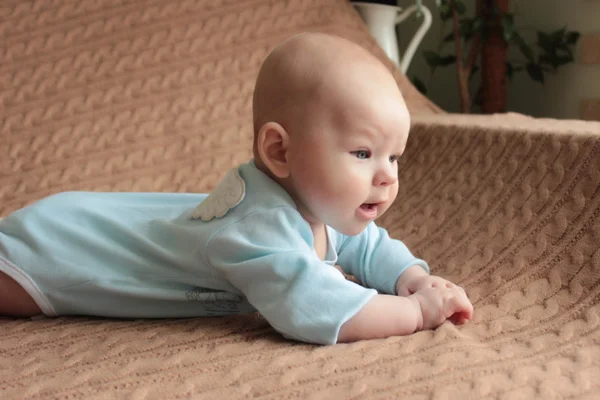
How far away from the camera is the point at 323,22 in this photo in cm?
152

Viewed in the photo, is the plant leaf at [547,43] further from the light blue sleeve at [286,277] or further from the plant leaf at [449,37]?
the light blue sleeve at [286,277]

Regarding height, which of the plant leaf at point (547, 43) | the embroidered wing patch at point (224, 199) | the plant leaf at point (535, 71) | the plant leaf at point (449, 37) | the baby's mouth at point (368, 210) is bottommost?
the plant leaf at point (535, 71)

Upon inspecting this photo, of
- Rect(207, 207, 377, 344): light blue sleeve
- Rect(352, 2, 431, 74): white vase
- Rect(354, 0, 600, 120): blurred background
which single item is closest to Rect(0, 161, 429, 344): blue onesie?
Rect(207, 207, 377, 344): light blue sleeve

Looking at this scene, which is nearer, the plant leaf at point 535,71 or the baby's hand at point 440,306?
the baby's hand at point 440,306

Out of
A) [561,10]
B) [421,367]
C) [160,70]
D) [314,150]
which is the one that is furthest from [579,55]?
[421,367]

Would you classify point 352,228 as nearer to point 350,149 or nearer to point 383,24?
point 350,149

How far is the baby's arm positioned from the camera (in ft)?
2.47

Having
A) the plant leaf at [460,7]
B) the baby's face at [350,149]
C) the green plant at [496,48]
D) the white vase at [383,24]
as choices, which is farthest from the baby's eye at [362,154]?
the plant leaf at [460,7]

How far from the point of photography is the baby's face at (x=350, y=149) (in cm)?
77

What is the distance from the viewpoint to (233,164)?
1.36 m

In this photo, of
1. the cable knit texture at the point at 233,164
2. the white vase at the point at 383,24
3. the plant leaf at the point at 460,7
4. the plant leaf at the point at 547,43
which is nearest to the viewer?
the cable knit texture at the point at 233,164

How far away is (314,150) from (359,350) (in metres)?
0.22

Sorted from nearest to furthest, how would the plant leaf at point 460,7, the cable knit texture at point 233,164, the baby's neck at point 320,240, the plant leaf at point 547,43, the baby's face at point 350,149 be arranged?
the cable knit texture at point 233,164 < the baby's face at point 350,149 < the baby's neck at point 320,240 < the plant leaf at point 547,43 < the plant leaf at point 460,7

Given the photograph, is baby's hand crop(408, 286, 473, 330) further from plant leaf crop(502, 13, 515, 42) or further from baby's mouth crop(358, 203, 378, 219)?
plant leaf crop(502, 13, 515, 42)
